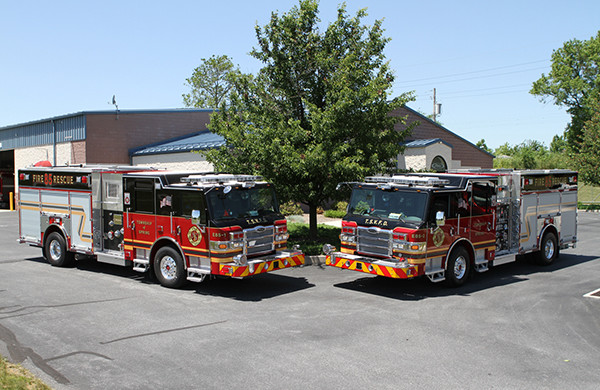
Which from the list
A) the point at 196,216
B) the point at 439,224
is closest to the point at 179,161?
the point at 196,216

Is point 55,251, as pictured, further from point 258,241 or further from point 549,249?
point 549,249

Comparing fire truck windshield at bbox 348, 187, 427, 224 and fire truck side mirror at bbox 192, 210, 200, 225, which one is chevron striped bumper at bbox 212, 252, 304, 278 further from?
fire truck windshield at bbox 348, 187, 427, 224

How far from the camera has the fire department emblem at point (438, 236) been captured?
455 inches

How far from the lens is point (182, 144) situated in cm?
3266

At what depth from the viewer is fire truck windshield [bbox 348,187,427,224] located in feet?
38.2

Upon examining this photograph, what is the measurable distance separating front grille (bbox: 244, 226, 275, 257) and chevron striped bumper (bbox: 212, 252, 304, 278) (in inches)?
7.7

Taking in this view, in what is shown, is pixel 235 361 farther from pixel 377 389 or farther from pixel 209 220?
pixel 209 220

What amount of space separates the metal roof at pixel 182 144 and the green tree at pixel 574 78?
1549 inches

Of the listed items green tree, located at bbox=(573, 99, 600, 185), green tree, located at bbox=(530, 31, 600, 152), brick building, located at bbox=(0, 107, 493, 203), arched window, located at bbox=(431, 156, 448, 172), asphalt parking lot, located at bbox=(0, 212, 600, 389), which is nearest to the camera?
asphalt parking lot, located at bbox=(0, 212, 600, 389)

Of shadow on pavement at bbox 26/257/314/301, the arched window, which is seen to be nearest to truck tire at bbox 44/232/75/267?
shadow on pavement at bbox 26/257/314/301

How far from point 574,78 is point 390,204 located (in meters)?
52.9

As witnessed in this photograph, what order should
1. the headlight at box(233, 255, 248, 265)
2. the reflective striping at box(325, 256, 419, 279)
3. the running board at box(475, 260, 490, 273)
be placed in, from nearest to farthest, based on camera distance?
the reflective striping at box(325, 256, 419, 279), the headlight at box(233, 255, 248, 265), the running board at box(475, 260, 490, 273)

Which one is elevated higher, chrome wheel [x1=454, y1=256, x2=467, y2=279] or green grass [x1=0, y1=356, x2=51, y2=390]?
chrome wheel [x1=454, y1=256, x2=467, y2=279]

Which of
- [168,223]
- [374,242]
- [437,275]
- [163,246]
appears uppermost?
[168,223]
